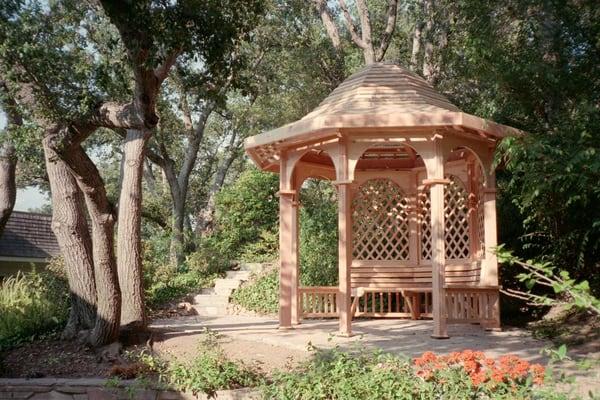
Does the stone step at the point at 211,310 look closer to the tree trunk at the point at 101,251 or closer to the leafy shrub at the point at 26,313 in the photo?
the leafy shrub at the point at 26,313

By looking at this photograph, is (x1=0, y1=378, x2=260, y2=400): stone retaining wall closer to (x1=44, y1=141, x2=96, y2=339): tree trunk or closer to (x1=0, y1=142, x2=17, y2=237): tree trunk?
(x1=44, y1=141, x2=96, y2=339): tree trunk

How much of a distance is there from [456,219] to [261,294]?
4.29m

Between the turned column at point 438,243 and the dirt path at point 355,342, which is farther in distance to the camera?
the turned column at point 438,243

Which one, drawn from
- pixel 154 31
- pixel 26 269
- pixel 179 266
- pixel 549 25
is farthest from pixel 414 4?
pixel 26 269

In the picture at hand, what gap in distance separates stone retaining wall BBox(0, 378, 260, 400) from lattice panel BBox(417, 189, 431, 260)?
6.18m

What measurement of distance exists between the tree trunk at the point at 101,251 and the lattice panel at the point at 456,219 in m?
5.64

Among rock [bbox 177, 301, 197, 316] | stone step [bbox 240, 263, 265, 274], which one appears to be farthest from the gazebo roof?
stone step [bbox 240, 263, 265, 274]

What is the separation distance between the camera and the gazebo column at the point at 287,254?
28.4 feet

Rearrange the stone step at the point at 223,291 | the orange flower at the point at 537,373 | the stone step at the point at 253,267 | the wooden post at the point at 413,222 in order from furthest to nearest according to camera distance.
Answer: the stone step at the point at 253,267, the stone step at the point at 223,291, the wooden post at the point at 413,222, the orange flower at the point at 537,373

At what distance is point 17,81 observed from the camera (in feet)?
22.0

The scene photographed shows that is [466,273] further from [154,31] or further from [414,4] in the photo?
[414,4]

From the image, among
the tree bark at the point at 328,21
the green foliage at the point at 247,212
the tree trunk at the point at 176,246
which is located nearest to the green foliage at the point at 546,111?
the tree bark at the point at 328,21

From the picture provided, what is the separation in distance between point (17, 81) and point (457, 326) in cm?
674

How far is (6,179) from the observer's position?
29.1 ft
